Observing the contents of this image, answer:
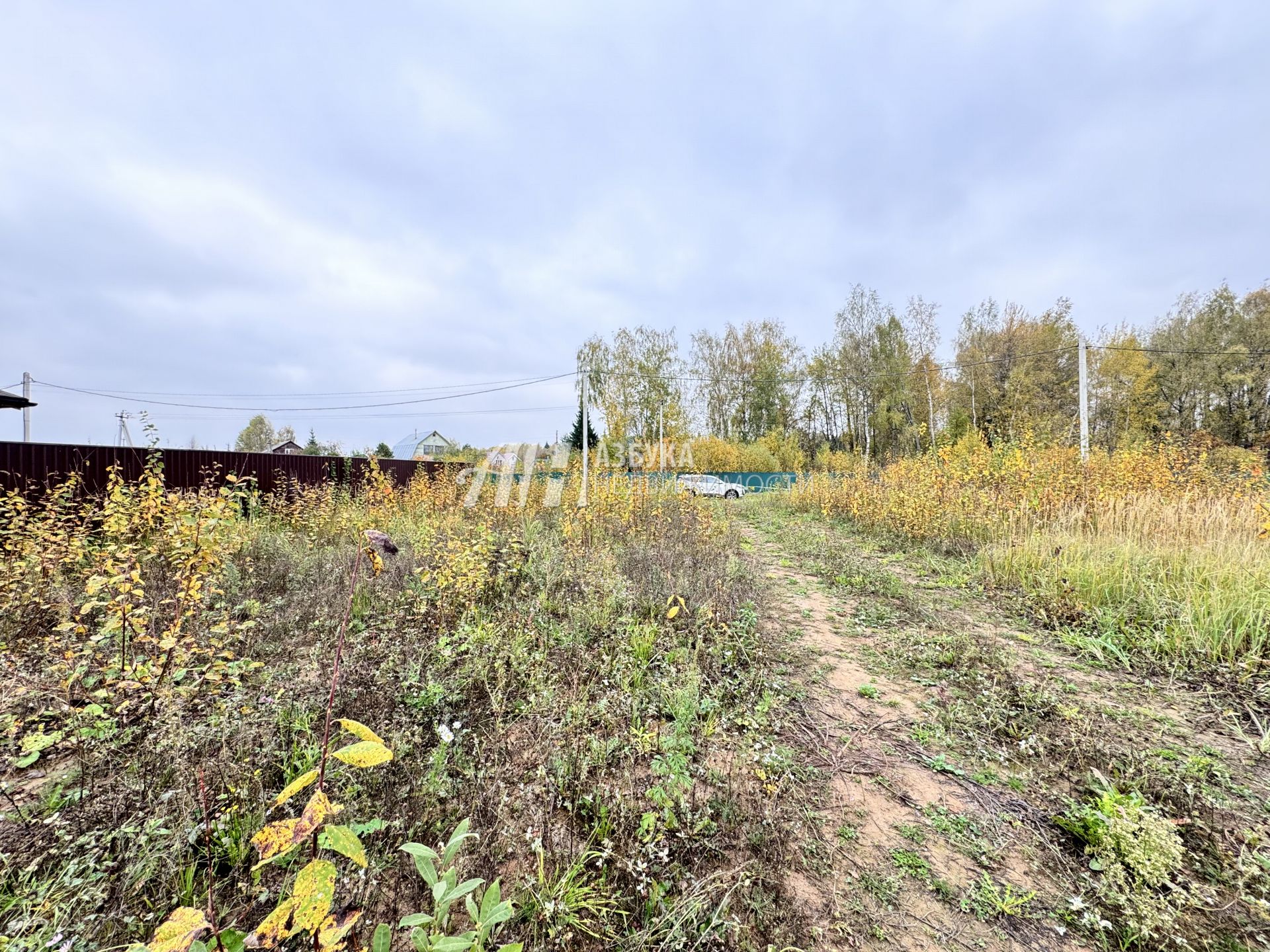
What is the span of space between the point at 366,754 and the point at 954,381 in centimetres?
2278

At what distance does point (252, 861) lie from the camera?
1.48 metres

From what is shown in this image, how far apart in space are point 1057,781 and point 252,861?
10.3ft

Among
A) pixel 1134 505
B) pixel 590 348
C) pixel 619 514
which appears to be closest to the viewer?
pixel 1134 505

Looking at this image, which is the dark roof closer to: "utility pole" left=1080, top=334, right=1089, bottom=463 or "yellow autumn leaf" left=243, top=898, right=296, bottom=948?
"yellow autumn leaf" left=243, top=898, right=296, bottom=948

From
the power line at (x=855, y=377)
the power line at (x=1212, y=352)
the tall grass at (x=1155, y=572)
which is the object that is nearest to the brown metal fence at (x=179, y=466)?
the tall grass at (x=1155, y=572)

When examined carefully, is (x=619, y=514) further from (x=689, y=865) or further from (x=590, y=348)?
(x=590, y=348)

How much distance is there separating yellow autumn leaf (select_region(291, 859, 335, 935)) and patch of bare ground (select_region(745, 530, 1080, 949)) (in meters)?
1.35

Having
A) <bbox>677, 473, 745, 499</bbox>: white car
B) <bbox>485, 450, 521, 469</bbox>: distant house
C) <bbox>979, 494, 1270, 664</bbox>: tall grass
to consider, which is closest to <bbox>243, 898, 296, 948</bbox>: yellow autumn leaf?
<bbox>979, 494, 1270, 664</bbox>: tall grass

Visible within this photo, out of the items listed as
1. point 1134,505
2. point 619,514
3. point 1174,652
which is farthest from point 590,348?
point 1174,652

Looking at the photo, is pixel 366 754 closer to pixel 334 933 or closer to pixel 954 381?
pixel 334 933

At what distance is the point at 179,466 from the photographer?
7.71 metres

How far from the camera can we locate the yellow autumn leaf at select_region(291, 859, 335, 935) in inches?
30.8

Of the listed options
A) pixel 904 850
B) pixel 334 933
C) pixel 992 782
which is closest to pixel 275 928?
pixel 334 933

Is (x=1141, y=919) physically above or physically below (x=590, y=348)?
below
